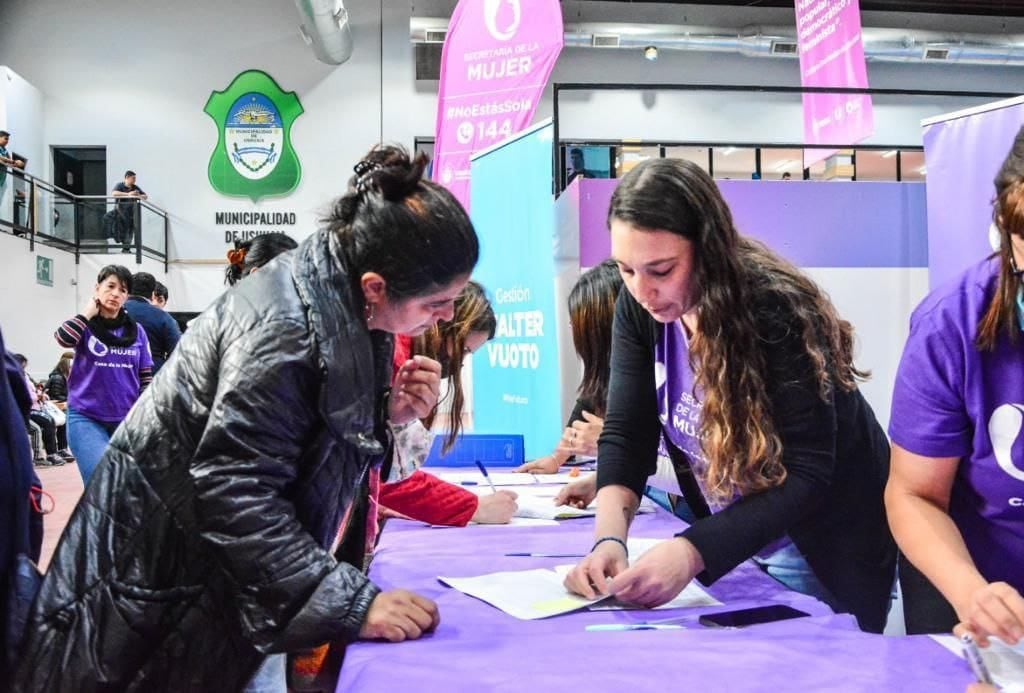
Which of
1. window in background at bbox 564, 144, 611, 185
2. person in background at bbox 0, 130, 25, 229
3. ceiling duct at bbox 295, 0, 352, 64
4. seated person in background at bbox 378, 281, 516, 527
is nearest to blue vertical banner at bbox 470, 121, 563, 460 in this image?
seated person in background at bbox 378, 281, 516, 527

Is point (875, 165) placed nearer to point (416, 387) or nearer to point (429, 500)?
point (429, 500)

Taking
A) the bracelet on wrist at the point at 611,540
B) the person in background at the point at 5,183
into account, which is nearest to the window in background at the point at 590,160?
the bracelet on wrist at the point at 611,540

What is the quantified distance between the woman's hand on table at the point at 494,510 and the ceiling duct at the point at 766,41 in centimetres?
982

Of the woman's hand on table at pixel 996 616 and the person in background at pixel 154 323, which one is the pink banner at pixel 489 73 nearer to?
the person in background at pixel 154 323

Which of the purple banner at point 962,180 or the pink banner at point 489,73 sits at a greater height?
the pink banner at point 489,73

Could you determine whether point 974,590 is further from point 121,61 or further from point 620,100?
point 121,61

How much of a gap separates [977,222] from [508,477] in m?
2.02

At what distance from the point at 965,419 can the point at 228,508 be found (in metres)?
0.84

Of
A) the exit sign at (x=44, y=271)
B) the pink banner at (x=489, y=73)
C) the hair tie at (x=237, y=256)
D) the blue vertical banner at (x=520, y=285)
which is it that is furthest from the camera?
the exit sign at (x=44, y=271)

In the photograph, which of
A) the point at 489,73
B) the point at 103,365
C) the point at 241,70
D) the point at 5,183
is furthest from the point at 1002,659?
the point at 241,70

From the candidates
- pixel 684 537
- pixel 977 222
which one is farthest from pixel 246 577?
pixel 977 222

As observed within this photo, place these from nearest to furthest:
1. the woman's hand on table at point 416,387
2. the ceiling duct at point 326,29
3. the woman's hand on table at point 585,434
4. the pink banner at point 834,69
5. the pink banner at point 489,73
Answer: the woman's hand on table at point 416,387 < the woman's hand on table at point 585,434 < the pink banner at point 489,73 < the pink banner at point 834,69 < the ceiling duct at point 326,29

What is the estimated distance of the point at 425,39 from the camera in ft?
35.2

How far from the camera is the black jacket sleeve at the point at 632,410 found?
1.40m
